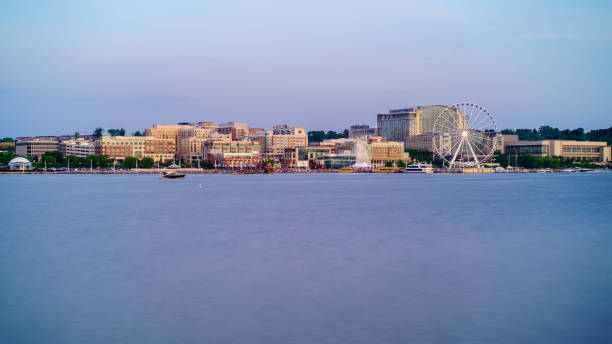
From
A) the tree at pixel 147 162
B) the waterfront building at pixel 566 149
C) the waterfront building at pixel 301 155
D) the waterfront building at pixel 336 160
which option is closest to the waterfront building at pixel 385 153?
the waterfront building at pixel 336 160

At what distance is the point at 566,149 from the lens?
135625 mm

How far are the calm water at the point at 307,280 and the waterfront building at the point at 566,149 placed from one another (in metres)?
116

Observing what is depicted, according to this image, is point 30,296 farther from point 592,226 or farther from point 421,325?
point 592,226

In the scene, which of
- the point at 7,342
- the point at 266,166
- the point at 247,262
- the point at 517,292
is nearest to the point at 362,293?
the point at 517,292

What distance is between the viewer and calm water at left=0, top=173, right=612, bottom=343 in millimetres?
9523

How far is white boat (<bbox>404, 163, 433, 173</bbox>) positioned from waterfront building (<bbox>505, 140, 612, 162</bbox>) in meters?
28.0

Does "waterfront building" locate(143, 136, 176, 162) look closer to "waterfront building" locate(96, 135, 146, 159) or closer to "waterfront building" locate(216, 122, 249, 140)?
"waterfront building" locate(96, 135, 146, 159)

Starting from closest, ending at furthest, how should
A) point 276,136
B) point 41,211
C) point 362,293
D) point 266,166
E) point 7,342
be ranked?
1. point 7,342
2. point 362,293
3. point 41,211
4. point 266,166
5. point 276,136

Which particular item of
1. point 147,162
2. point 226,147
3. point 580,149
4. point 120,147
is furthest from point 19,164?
point 580,149

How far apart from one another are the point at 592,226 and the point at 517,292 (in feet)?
44.5

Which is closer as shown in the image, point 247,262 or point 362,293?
point 362,293

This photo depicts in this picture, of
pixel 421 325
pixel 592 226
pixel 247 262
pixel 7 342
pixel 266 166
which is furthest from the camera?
pixel 266 166

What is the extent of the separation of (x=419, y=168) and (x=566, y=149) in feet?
133

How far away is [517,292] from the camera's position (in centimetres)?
1189
